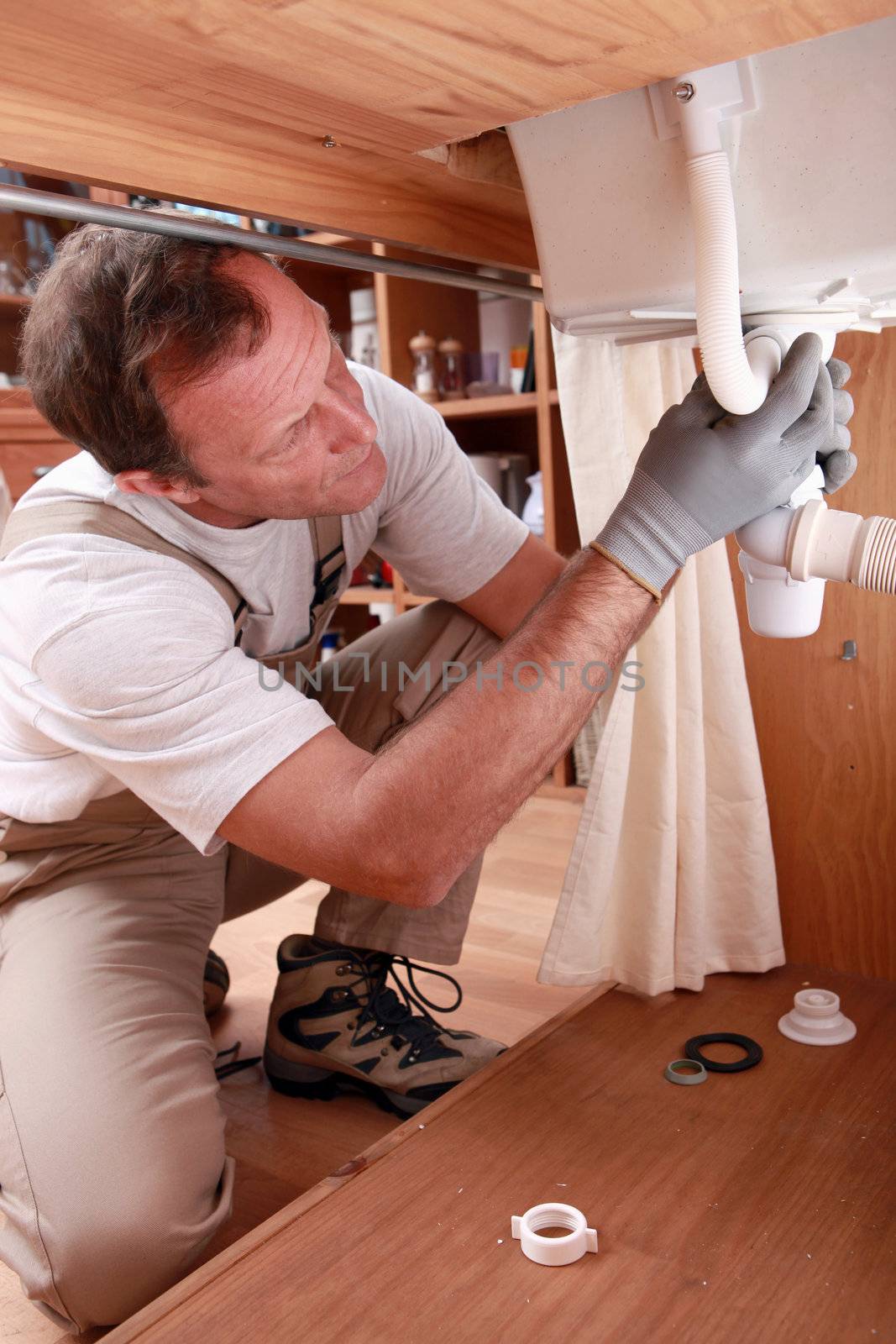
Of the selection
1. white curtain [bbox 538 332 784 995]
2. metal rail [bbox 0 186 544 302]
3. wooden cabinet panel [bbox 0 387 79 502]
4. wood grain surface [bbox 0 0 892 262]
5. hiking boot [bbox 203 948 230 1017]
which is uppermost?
wood grain surface [bbox 0 0 892 262]

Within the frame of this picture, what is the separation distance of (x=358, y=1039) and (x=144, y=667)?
1.42 feet

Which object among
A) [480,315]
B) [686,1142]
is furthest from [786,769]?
[480,315]

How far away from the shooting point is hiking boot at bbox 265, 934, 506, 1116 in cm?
98

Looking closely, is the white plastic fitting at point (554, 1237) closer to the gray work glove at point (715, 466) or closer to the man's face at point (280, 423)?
the gray work glove at point (715, 466)

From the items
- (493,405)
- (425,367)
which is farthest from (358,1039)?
(425,367)

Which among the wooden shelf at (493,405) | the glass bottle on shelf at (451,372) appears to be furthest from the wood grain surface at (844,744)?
the glass bottle on shelf at (451,372)

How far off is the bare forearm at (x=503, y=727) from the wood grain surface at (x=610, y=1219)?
0.20 metres

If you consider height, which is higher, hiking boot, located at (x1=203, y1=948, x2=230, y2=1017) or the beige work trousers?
the beige work trousers

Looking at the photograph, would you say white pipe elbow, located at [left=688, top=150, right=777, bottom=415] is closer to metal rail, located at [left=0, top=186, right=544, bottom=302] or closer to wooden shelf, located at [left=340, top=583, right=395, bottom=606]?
metal rail, located at [left=0, top=186, right=544, bottom=302]

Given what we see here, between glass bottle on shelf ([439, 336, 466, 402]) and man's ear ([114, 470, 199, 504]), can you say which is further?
glass bottle on shelf ([439, 336, 466, 402])

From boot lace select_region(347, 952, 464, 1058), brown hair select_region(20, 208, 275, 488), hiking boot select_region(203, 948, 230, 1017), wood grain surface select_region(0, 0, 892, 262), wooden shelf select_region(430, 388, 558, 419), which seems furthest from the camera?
wooden shelf select_region(430, 388, 558, 419)

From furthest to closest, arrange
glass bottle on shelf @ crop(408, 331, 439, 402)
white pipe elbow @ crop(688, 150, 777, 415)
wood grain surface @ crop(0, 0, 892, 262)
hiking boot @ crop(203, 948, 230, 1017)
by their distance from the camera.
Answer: glass bottle on shelf @ crop(408, 331, 439, 402), hiking boot @ crop(203, 948, 230, 1017), white pipe elbow @ crop(688, 150, 777, 415), wood grain surface @ crop(0, 0, 892, 262)

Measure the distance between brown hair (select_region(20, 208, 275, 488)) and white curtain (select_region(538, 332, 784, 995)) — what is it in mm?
313

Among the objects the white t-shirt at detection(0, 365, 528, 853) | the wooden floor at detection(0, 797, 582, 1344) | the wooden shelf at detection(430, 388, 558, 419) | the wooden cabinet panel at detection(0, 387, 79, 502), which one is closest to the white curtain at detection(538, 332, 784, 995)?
the wooden floor at detection(0, 797, 582, 1344)
